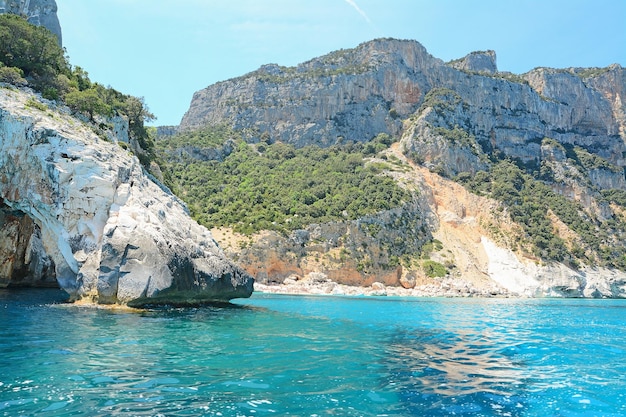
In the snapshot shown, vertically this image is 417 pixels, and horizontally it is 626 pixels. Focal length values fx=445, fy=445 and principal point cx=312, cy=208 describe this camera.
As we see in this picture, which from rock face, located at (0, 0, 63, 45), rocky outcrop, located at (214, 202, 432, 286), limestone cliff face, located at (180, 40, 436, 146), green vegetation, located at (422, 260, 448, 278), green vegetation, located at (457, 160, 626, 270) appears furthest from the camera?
limestone cliff face, located at (180, 40, 436, 146)

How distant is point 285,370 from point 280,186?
73499 millimetres

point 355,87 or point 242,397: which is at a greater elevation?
point 355,87

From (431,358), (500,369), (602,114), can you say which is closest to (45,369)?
(431,358)

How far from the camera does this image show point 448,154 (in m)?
93.4

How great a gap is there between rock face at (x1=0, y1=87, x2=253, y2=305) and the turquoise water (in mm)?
2864

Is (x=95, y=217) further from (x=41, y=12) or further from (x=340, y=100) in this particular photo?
(x=340, y=100)

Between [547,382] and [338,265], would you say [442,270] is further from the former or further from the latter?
[547,382]

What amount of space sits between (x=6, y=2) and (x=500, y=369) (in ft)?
174

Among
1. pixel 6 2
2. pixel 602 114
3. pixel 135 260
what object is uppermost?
pixel 602 114

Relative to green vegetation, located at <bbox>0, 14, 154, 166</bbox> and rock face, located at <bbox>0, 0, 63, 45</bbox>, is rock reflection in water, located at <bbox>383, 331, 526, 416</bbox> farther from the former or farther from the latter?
rock face, located at <bbox>0, 0, 63, 45</bbox>

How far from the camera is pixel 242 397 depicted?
8.00 meters

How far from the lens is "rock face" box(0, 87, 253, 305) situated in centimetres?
2081

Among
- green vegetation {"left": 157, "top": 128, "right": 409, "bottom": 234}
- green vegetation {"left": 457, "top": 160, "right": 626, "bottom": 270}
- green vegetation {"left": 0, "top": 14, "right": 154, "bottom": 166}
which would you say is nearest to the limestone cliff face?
green vegetation {"left": 157, "top": 128, "right": 409, "bottom": 234}

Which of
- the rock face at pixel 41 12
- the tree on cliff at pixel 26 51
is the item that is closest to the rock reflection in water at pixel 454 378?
the tree on cliff at pixel 26 51
